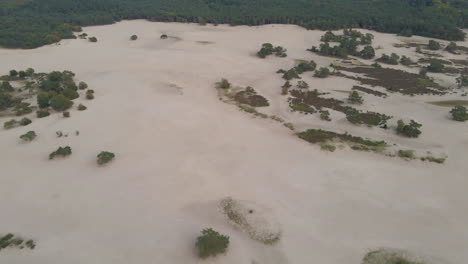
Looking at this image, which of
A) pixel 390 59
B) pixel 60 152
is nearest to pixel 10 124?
pixel 60 152

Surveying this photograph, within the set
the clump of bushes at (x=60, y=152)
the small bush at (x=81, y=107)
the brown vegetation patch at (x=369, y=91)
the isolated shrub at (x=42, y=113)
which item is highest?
the brown vegetation patch at (x=369, y=91)

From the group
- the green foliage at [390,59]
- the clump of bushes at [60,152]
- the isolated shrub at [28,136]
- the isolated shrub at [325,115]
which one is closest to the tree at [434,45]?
the green foliage at [390,59]

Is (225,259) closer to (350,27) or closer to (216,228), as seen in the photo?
(216,228)

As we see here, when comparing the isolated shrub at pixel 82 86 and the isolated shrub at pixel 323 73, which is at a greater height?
the isolated shrub at pixel 323 73

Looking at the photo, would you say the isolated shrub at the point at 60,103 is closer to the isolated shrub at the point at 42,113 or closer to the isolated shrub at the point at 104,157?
the isolated shrub at the point at 42,113

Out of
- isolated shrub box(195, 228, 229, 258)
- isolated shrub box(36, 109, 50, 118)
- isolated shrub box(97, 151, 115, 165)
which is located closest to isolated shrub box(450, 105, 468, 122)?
isolated shrub box(195, 228, 229, 258)

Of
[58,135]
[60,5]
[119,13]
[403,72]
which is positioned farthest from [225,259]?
[60,5]

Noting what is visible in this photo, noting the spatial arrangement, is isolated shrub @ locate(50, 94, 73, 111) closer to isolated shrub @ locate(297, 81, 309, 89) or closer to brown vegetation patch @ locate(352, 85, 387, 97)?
isolated shrub @ locate(297, 81, 309, 89)
